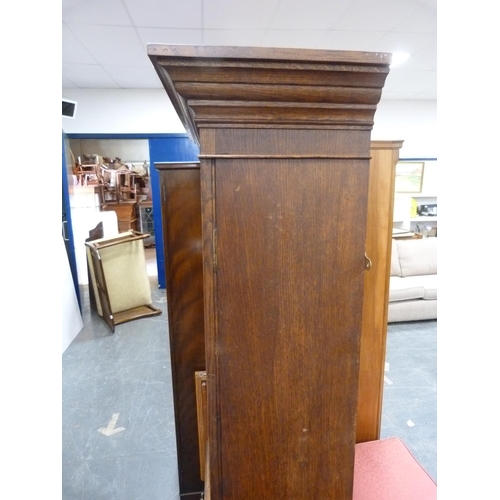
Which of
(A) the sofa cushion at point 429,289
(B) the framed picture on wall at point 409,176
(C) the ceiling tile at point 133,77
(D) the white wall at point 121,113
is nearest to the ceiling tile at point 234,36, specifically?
(C) the ceiling tile at point 133,77

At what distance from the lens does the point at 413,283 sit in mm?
3420

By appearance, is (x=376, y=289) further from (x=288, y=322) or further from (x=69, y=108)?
(x=69, y=108)

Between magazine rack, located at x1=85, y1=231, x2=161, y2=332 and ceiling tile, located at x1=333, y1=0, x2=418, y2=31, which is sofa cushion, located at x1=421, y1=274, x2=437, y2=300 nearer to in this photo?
ceiling tile, located at x1=333, y1=0, x2=418, y2=31

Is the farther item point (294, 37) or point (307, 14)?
point (294, 37)

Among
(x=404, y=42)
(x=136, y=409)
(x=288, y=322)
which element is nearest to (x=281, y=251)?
(x=288, y=322)

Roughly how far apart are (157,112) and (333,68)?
4.18 metres

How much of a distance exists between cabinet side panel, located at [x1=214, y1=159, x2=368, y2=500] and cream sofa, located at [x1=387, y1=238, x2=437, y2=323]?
8.88ft

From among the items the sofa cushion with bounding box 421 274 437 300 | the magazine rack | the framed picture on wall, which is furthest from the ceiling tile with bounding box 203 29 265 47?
the framed picture on wall

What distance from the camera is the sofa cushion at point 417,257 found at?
367cm

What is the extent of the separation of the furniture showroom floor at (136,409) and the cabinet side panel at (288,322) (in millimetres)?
1300

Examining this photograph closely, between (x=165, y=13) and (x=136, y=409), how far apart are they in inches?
107

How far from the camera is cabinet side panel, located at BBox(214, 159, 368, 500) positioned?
0.53m

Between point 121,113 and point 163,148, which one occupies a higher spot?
point 121,113
